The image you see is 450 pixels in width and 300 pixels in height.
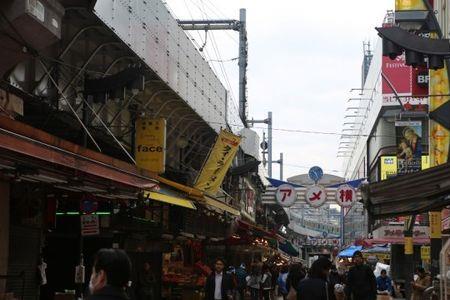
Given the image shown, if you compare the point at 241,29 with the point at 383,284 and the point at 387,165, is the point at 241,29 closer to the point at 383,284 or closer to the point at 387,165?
the point at 383,284

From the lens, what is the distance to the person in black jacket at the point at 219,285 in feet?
48.1

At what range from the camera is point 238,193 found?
34.5 m

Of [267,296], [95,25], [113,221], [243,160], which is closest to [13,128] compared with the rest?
[95,25]

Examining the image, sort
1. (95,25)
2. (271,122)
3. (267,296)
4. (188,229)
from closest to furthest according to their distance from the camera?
(95,25)
(188,229)
(267,296)
(271,122)

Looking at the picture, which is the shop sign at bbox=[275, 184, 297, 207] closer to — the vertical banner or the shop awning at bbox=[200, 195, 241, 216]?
the vertical banner

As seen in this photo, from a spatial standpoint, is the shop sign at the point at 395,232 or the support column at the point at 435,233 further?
the shop sign at the point at 395,232

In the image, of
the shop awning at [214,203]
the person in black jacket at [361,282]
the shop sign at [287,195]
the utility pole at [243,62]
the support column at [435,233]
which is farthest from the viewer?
the utility pole at [243,62]

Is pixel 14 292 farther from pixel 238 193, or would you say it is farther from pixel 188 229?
pixel 238 193

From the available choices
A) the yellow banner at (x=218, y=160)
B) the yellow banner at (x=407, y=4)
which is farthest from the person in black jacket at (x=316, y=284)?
the yellow banner at (x=407, y=4)

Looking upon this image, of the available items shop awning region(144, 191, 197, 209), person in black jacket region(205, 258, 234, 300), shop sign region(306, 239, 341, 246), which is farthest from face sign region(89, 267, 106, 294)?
shop sign region(306, 239, 341, 246)

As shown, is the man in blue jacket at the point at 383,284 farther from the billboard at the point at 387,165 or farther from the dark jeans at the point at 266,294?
the billboard at the point at 387,165

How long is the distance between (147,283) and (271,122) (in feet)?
109

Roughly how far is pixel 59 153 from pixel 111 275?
5059 millimetres

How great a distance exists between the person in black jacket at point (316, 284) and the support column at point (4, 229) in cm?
525
